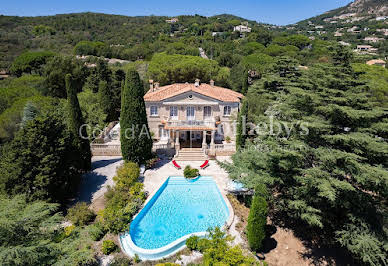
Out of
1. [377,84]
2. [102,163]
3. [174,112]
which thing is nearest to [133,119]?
[102,163]

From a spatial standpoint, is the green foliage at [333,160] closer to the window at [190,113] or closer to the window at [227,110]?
the window at [227,110]

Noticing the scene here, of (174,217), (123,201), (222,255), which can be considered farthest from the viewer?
(123,201)

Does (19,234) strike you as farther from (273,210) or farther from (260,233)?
(273,210)

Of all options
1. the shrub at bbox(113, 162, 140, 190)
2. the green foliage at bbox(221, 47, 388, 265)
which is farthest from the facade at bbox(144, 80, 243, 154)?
the green foliage at bbox(221, 47, 388, 265)

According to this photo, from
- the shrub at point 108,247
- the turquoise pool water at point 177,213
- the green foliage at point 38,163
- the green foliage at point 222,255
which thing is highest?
the green foliage at point 38,163

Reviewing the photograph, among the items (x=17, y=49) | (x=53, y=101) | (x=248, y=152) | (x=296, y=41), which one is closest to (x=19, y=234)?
(x=248, y=152)

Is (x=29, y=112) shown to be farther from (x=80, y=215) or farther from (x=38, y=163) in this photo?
(x=80, y=215)

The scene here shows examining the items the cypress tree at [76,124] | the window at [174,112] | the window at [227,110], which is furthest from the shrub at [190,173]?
the window at [227,110]
